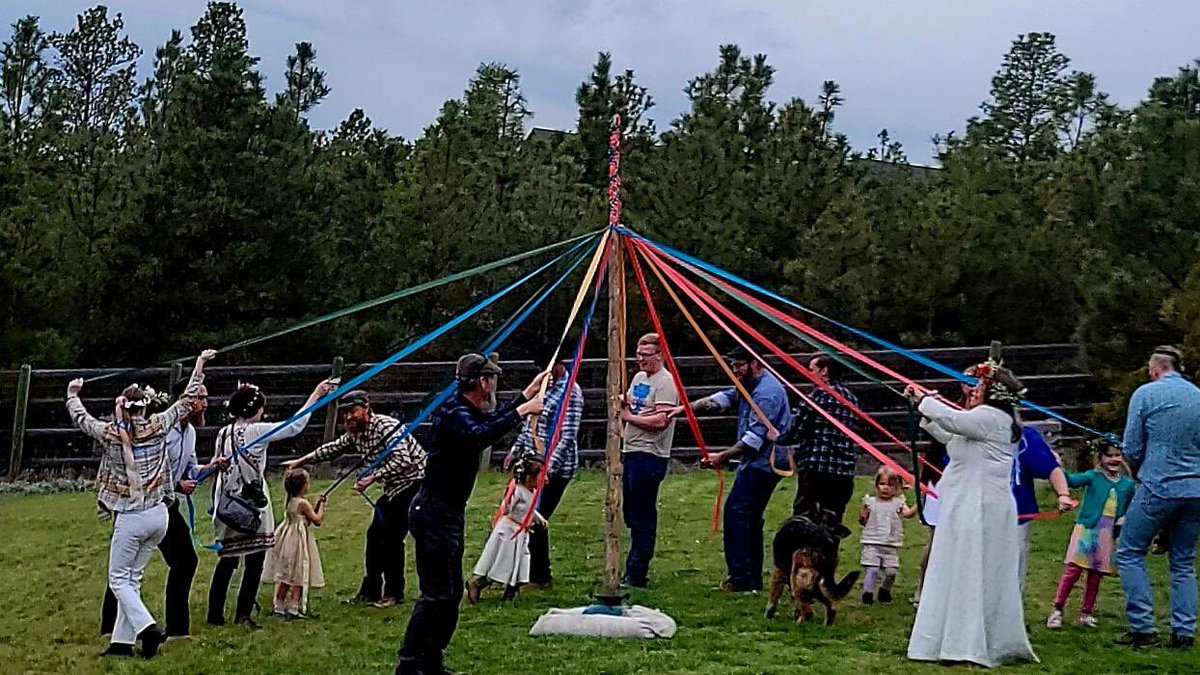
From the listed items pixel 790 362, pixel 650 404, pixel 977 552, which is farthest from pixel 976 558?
pixel 650 404

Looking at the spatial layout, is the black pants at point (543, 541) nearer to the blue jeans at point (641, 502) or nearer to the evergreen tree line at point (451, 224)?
the blue jeans at point (641, 502)

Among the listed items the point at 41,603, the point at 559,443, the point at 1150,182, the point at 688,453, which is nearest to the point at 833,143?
the point at 688,453

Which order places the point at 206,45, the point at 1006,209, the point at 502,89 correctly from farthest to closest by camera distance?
the point at 502,89 → the point at 206,45 → the point at 1006,209

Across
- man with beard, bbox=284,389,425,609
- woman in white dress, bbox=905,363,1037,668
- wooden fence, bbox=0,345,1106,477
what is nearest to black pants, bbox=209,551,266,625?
man with beard, bbox=284,389,425,609

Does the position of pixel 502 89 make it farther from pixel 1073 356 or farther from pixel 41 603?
pixel 41 603

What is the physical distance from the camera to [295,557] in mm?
8445

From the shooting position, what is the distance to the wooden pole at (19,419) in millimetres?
16172

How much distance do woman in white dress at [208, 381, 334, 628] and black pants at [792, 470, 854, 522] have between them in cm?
306

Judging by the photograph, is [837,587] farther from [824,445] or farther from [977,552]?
[977,552]

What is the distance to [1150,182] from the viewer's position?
41.3 feet

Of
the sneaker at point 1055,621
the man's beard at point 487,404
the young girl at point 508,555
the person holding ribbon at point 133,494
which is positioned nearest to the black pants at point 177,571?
the person holding ribbon at point 133,494

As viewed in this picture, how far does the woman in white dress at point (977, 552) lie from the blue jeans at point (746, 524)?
6.71ft

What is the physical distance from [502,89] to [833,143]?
7463 millimetres

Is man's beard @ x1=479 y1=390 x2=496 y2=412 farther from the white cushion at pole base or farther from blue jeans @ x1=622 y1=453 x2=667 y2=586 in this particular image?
blue jeans @ x1=622 y1=453 x2=667 y2=586
